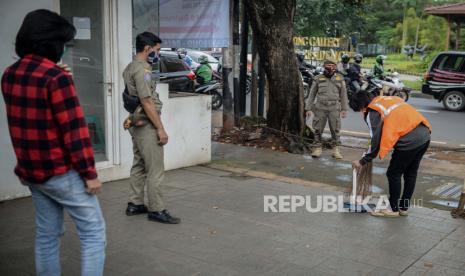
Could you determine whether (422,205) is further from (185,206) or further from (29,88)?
(29,88)

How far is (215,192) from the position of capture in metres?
6.52

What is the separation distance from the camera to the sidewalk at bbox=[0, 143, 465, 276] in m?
4.31

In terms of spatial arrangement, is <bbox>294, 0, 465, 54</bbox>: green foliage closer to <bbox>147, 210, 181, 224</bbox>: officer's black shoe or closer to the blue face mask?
the blue face mask

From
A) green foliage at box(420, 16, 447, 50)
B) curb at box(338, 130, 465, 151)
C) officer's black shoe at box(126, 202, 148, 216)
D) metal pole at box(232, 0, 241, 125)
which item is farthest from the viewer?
green foliage at box(420, 16, 447, 50)

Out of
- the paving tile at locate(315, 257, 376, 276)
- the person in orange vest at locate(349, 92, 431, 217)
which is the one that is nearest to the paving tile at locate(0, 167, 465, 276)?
the paving tile at locate(315, 257, 376, 276)

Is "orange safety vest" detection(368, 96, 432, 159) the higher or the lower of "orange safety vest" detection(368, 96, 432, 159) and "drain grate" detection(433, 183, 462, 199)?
the higher

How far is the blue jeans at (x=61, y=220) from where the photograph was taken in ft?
10.2

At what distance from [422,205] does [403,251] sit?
1741mm

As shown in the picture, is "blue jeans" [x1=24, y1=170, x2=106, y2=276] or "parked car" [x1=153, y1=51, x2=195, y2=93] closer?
"blue jeans" [x1=24, y1=170, x2=106, y2=276]

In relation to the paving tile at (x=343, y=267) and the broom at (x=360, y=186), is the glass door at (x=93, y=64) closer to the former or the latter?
the broom at (x=360, y=186)

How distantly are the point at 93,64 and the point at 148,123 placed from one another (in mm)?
1879

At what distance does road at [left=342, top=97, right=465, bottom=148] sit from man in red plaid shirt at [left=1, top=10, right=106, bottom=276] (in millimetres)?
9263

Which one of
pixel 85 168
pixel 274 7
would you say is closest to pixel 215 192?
pixel 85 168

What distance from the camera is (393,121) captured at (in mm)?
5395
